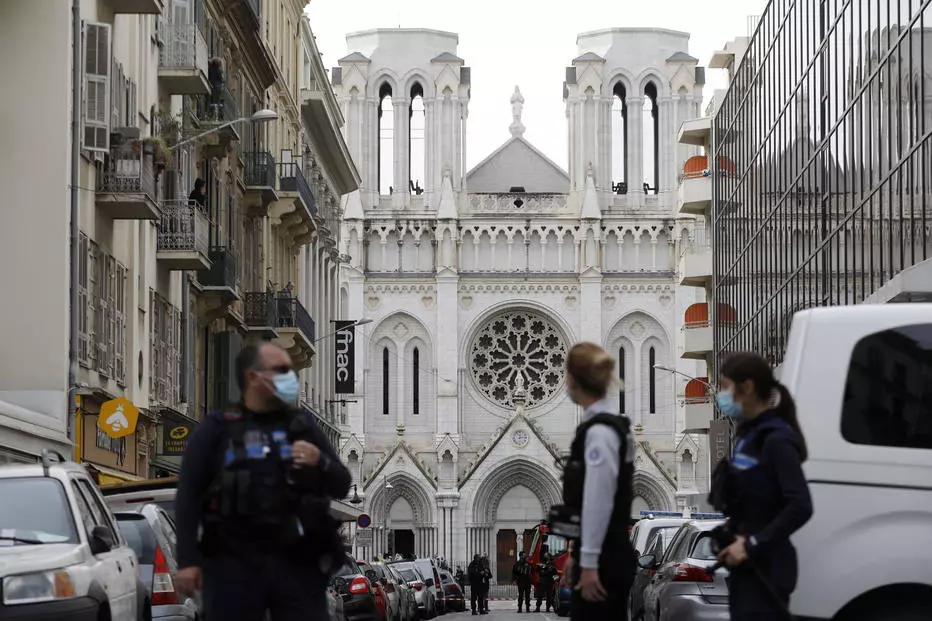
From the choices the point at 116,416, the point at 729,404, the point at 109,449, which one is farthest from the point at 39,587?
the point at 109,449

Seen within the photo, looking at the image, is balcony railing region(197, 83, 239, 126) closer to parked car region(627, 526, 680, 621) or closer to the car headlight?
parked car region(627, 526, 680, 621)

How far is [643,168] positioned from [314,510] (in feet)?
248

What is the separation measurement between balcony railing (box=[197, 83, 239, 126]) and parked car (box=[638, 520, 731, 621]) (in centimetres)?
2113

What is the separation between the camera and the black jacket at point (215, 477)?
839 cm

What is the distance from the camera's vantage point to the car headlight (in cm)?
1110

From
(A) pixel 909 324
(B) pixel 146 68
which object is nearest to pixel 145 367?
(B) pixel 146 68

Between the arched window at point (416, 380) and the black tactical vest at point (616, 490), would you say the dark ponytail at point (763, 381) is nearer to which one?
the black tactical vest at point (616, 490)

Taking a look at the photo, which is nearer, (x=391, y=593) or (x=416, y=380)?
(x=391, y=593)

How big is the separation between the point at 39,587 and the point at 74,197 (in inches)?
629

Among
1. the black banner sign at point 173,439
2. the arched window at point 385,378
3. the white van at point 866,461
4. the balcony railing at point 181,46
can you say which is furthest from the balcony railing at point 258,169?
the arched window at point 385,378

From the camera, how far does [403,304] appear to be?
82938 millimetres

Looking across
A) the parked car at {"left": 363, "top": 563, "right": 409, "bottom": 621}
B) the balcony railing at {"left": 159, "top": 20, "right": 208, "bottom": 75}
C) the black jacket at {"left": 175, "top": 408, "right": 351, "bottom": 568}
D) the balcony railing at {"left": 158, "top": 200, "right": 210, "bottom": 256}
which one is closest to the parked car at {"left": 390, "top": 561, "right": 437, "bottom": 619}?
the parked car at {"left": 363, "top": 563, "right": 409, "bottom": 621}

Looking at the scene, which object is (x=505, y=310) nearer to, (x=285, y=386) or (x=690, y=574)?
(x=690, y=574)

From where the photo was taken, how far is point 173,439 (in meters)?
33.8
